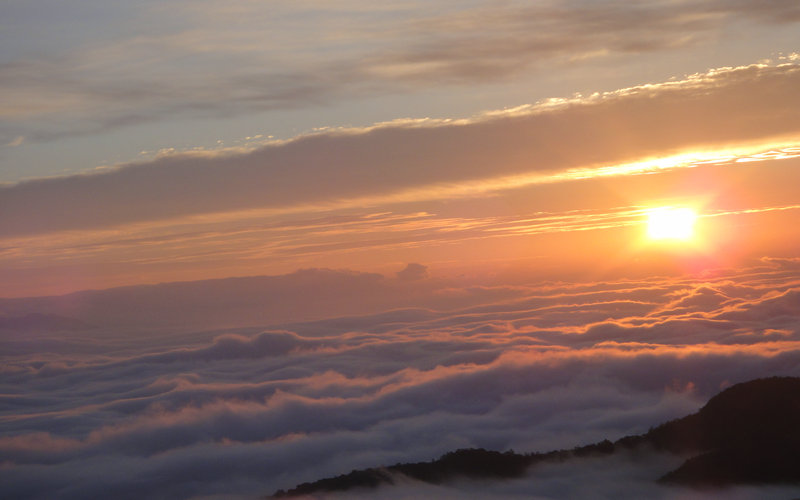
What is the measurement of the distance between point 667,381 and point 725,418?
5931 cm

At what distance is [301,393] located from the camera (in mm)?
185875

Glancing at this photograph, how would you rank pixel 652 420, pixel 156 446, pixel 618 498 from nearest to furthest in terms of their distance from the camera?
pixel 618 498 < pixel 652 420 < pixel 156 446

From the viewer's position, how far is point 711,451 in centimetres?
10019

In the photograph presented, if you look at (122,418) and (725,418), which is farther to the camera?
(122,418)

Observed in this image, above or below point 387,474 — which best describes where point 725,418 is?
above

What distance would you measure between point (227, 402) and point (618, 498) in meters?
114

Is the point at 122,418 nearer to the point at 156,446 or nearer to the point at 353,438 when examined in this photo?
the point at 156,446

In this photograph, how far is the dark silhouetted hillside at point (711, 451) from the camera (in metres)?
93.6

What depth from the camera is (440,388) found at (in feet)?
578

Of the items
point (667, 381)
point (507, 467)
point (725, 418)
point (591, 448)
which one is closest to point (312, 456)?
point (507, 467)

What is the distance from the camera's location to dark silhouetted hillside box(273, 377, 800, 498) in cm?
9356

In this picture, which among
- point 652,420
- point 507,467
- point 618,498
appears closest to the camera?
point 618,498

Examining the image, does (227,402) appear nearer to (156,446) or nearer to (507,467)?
(156,446)

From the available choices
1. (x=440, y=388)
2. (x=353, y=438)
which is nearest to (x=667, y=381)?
(x=440, y=388)
